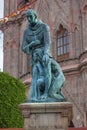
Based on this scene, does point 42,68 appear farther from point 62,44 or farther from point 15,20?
point 15,20

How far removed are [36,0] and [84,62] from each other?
9815 mm

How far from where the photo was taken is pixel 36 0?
34.8 meters

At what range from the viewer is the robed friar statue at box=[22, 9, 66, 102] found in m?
10.5

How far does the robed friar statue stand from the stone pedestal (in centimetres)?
31

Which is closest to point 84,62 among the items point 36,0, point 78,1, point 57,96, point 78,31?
point 78,31

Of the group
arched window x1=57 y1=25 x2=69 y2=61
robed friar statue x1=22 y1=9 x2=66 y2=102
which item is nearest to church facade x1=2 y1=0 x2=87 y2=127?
arched window x1=57 y1=25 x2=69 y2=61

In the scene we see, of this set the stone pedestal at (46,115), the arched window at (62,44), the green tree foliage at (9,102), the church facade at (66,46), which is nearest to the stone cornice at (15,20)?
the church facade at (66,46)

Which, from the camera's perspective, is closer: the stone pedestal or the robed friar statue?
the stone pedestal

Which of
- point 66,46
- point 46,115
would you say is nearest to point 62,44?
point 66,46

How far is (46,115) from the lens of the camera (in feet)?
33.0

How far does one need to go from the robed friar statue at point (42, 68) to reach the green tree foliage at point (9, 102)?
9022 millimetres

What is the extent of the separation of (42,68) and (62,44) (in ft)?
70.0

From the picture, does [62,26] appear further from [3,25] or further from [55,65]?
[55,65]

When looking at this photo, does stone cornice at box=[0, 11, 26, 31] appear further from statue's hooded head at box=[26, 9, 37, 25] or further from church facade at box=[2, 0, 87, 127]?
statue's hooded head at box=[26, 9, 37, 25]
